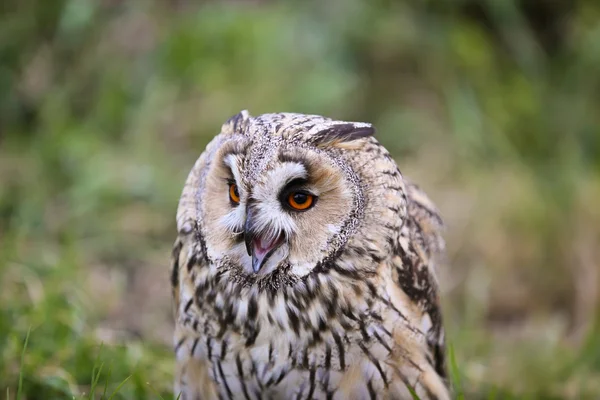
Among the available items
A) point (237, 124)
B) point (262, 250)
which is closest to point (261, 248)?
point (262, 250)

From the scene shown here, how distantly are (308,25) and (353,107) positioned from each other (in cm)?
52

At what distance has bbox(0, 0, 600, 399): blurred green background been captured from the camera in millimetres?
3195

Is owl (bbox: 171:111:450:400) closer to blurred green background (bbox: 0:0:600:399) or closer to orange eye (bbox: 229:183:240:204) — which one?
orange eye (bbox: 229:183:240:204)

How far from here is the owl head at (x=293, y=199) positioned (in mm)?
1725

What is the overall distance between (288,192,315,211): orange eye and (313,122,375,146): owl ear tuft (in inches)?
4.5

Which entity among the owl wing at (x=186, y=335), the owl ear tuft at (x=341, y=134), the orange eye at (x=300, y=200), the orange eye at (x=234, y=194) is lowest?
the owl wing at (x=186, y=335)

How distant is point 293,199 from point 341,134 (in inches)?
7.3

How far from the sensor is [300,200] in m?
1.76

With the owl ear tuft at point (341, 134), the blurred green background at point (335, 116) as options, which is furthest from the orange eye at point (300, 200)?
the blurred green background at point (335, 116)

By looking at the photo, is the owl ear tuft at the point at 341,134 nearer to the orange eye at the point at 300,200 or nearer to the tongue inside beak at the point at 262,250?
the orange eye at the point at 300,200

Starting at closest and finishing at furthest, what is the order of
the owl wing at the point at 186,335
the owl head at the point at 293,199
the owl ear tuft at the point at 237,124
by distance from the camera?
the owl head at the point at 293,199 < the owl ear tuft at the point at 237,124 < the owl wing at the point at 186,335

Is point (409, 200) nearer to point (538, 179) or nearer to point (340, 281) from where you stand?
point (340, 281)

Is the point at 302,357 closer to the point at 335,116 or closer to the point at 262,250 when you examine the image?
the point at 262,250

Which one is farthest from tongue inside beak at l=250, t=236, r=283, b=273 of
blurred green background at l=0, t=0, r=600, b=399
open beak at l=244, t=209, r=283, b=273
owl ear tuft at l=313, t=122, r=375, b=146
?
blurred green background at l=0, t=0, r=600, b=399
